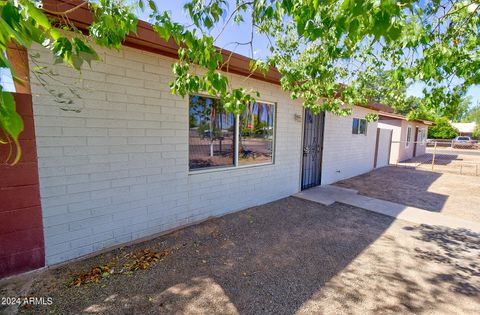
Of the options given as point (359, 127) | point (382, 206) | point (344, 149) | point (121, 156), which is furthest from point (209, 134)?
point (359, 127)

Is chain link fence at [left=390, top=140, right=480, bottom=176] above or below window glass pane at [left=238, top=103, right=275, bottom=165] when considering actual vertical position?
below

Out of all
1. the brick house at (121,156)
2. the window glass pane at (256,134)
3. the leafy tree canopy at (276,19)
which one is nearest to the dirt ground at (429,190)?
the leafy tree canopy at (276,19)

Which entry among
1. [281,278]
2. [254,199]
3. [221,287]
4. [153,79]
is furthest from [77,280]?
[254,199]

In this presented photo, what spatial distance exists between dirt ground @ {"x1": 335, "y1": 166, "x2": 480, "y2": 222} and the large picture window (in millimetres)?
3516

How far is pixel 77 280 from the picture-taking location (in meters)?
2.50

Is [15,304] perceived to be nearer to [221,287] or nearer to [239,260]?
[221,287]

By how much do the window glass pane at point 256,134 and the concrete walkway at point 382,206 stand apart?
1.66 metres

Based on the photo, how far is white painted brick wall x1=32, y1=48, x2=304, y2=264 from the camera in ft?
8.79

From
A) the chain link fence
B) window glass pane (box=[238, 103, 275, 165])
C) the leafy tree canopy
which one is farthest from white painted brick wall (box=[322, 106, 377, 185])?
the chain link fence

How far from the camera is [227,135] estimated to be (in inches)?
176

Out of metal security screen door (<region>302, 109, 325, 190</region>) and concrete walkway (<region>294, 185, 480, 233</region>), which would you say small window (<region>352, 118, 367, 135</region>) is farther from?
concrete walkway (<region>294, 185, 480, 233</region>)

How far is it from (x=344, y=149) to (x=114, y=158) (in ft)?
24.1

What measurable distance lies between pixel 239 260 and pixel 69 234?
6.96 ft

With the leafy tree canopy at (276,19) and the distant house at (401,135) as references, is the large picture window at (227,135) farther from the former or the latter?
the distant house at (401,135)
